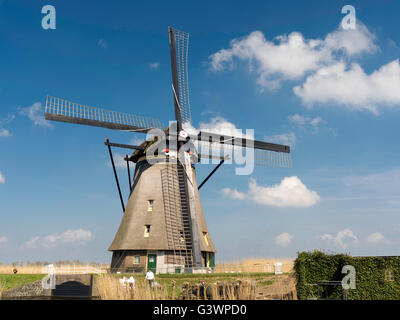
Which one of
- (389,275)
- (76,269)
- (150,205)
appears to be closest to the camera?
(389,275)

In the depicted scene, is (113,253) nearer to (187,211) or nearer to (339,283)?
(187,211)

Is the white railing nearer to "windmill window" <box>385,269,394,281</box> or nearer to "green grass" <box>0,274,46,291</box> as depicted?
"green grass" <box>0,274,46,291</box>

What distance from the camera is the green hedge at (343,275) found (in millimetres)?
13906

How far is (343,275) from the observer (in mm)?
14250

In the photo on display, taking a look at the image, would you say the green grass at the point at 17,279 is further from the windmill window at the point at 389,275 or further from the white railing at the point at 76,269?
the windmill window at the point at 389,275

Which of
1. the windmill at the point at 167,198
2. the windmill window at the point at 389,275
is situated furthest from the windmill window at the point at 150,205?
the windmill window at the point at 389,275

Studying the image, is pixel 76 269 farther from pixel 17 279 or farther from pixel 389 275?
pixel 389 275

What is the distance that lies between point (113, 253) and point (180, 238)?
15.8ft

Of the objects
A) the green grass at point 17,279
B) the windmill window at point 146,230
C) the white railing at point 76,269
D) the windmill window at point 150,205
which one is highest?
the windmill window at point 150,205

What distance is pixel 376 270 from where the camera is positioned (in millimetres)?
13992

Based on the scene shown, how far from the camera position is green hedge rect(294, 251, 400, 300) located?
13906 millimetres

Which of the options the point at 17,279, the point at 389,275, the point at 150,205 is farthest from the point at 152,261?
the point at 389,275

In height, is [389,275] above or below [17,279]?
above

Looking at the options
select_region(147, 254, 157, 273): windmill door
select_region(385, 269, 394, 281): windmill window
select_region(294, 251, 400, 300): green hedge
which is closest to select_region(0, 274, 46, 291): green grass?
select_region(147, 254, 157, 273): windmill door
